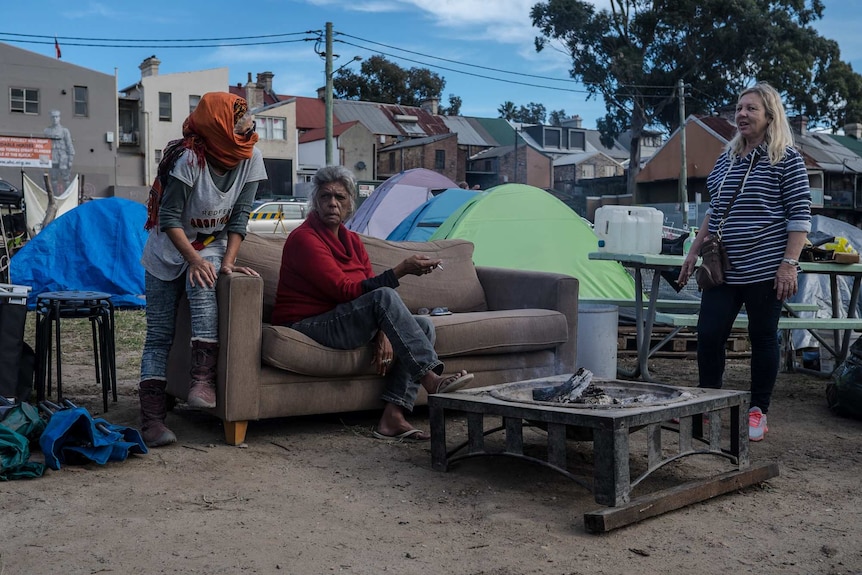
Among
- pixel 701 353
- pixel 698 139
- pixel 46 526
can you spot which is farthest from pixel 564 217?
pixel 698 139

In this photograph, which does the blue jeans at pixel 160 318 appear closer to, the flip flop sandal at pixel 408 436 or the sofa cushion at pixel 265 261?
the sofa cushion at pixel 265 261

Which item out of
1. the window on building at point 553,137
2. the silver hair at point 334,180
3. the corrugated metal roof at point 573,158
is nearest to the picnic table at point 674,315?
the silver hair at point 334,180

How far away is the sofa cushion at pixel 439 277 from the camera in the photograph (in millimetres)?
5039

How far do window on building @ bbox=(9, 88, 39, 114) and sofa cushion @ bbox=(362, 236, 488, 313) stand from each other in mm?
32130

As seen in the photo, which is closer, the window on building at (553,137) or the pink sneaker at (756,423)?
the pink sneaker at (756,423)

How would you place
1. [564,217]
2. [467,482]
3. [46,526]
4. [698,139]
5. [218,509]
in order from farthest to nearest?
[698,139] → [564,217] → [467,482] → [218,509] → [46,526]

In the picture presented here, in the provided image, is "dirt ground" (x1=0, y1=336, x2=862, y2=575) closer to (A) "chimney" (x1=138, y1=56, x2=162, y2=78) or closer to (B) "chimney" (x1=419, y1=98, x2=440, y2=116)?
(A) "chimney" (x1=138, y1=56, x2=162, y2=78)

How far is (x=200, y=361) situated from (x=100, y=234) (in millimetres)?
6631

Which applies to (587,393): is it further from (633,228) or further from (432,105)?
(432,105)

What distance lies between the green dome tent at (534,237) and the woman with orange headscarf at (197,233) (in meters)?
3.48

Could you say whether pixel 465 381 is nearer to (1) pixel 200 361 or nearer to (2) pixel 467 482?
(2) pixel 467 482

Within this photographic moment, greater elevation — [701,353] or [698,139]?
[698,139]

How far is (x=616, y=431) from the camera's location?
2857mm

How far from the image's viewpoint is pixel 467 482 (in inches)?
134
